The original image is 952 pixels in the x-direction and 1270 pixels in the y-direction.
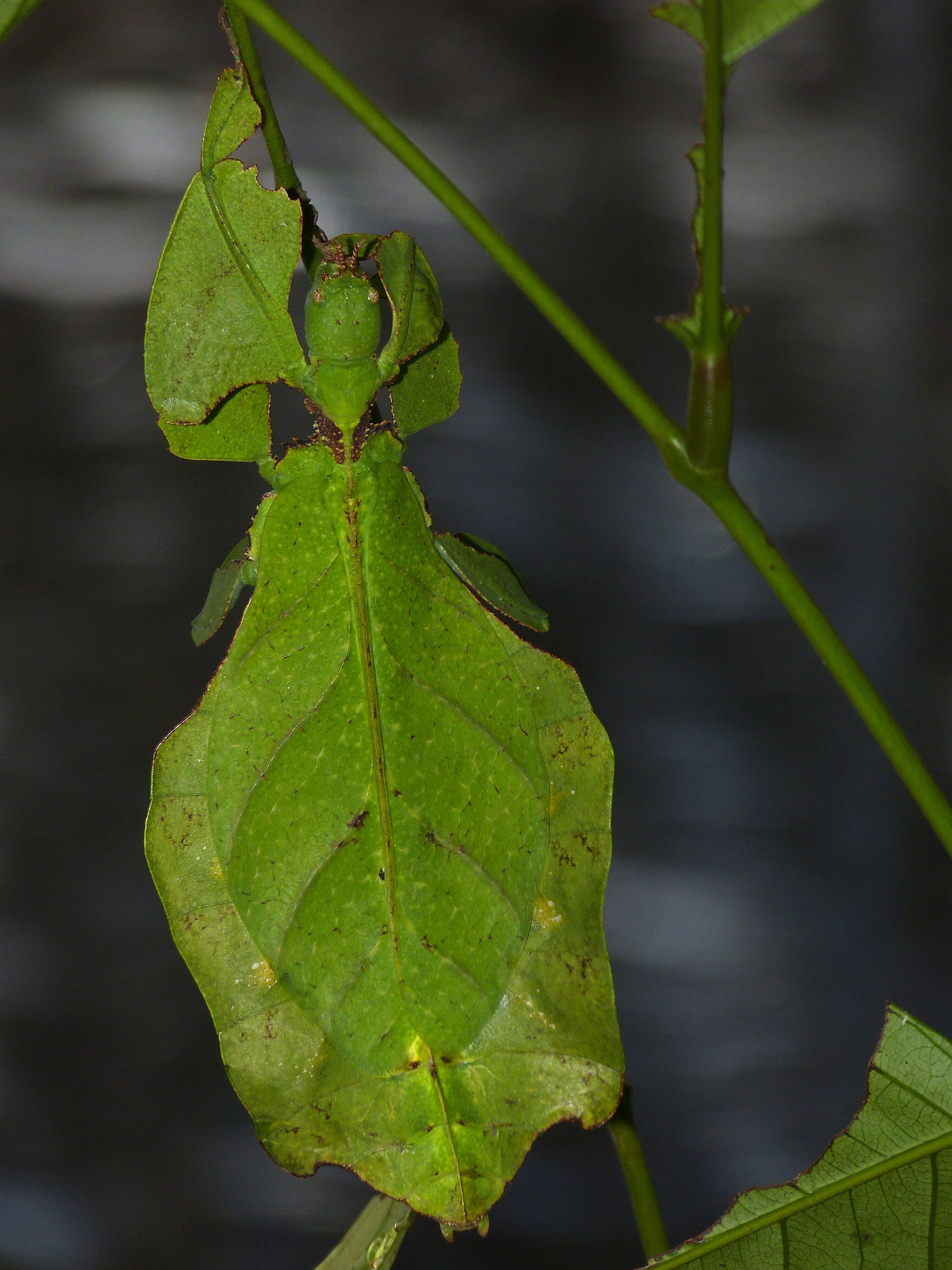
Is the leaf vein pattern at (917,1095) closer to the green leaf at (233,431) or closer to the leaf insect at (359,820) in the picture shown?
the leaf insect at (359,820)

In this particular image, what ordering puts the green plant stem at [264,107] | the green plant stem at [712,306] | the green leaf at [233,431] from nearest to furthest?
the green plant stem at [712,306], the green plant stem at [264,107], the green leaf at [233,431]

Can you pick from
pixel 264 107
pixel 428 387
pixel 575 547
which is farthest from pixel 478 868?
pixel 575 547

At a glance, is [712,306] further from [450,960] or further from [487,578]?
[450,960]

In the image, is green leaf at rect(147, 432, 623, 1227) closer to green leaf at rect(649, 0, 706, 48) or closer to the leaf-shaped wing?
the leaf-shaped wing

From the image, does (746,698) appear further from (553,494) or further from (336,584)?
(336,584)

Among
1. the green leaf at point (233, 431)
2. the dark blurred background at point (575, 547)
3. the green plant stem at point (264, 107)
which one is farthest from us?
the dark blurred background at point (575, 547)

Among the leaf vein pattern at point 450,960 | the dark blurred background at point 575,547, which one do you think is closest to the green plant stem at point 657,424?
the leaf vein pattern at point 450,960


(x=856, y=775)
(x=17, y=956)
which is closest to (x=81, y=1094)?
(x=17, y=956)
